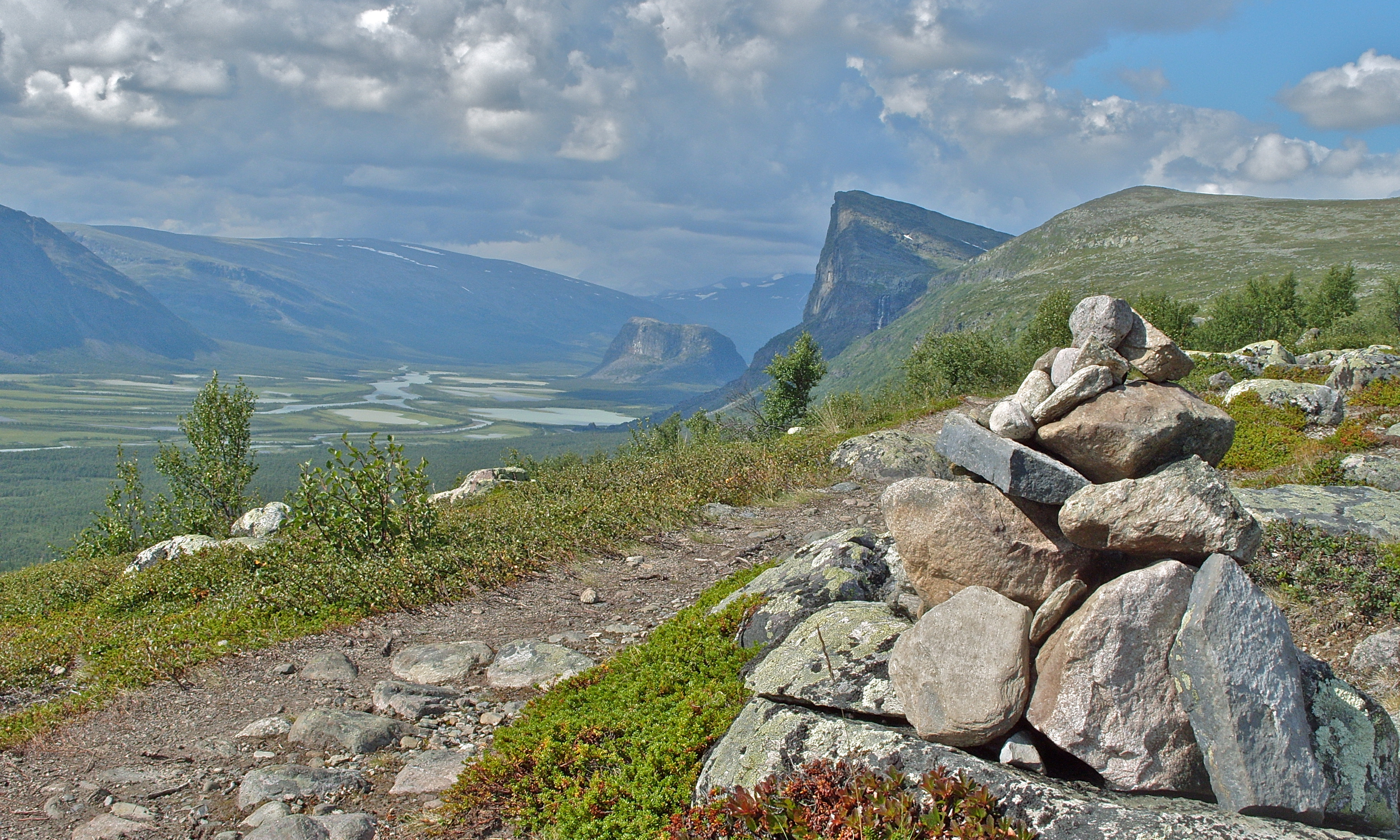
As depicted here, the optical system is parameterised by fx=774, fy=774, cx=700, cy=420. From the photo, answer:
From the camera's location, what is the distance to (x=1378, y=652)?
26.8ft

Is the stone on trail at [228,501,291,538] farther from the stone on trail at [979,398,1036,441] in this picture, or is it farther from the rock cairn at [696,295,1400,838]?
the stone on trail at [979,398,1036,441]

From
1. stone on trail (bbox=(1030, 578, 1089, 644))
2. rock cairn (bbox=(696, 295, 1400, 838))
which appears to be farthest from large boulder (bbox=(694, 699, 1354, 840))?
stone on trail (bbox=(1030, 578, 1089, 644))

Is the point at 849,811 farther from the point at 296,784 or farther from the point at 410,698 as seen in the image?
the point at 410,698

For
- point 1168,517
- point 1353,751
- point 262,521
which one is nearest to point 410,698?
point 1168,517

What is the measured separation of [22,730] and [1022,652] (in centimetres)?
1000

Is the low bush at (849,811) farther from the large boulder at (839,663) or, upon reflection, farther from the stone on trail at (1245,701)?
the stone on trail at (1245,701)

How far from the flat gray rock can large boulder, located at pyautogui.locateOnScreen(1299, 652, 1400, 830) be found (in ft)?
18.3

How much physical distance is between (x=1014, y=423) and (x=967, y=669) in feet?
6.61

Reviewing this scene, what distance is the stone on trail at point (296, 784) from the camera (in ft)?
22.2

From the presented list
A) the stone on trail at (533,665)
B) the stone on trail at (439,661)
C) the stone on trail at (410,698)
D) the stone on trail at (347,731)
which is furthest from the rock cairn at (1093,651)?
the stone on trail at (439,661)

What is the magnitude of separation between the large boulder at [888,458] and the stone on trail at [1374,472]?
24.8 feet

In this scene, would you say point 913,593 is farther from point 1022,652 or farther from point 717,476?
point 717,476

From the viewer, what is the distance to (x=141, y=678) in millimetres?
9375

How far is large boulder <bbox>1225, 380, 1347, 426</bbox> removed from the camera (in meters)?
20.5
